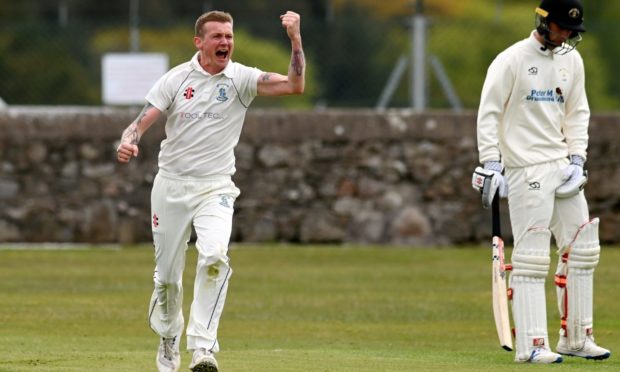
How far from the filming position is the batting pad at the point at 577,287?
407 inches

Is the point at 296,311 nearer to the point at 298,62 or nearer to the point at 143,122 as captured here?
the point at 143,122

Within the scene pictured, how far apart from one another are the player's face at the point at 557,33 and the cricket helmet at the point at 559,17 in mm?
14

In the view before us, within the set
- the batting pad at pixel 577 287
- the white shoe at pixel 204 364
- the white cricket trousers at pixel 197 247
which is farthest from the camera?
the batting pad at pixel 577 287

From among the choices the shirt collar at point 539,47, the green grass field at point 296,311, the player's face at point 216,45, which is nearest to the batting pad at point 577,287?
the green grass field at point 296,311

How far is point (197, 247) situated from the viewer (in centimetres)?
955

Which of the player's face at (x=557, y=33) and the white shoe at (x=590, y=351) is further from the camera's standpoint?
the white shoe at (x=590, y=351)

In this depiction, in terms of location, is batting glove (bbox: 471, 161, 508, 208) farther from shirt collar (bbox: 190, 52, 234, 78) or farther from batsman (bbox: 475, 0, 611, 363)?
shirt collar (bbox: 190, 52, 234, 78)

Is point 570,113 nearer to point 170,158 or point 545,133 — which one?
point 545,133

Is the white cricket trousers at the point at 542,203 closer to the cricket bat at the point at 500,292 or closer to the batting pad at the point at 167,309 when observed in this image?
the cricket bat at the point at 500,292

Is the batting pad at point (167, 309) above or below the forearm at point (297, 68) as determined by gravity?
below

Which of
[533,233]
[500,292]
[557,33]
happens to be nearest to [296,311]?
[500,292]

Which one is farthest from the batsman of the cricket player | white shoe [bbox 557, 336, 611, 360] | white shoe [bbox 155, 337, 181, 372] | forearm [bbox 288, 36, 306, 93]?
white shoe [bbox 155, 337, 181, 372]

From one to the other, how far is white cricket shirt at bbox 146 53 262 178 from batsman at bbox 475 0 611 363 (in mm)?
1544

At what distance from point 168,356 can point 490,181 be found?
2174mm
